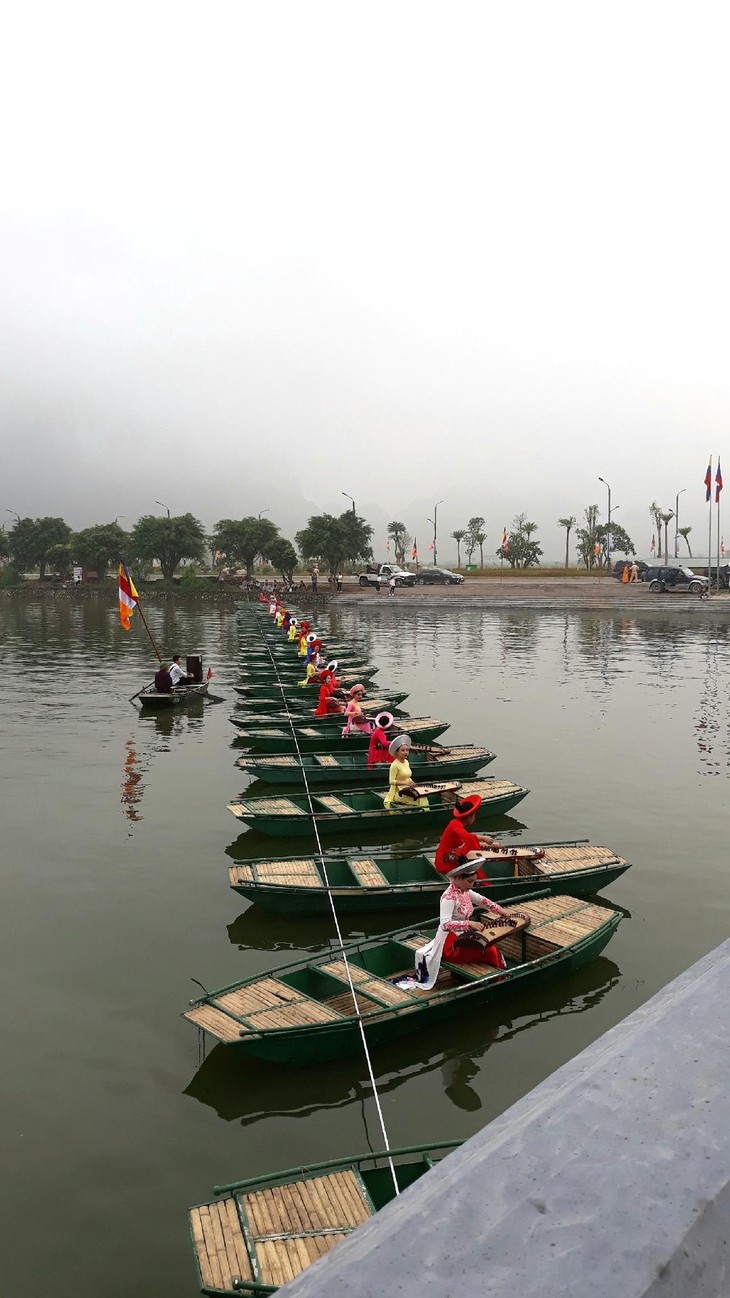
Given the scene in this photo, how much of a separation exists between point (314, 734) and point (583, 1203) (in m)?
21.8

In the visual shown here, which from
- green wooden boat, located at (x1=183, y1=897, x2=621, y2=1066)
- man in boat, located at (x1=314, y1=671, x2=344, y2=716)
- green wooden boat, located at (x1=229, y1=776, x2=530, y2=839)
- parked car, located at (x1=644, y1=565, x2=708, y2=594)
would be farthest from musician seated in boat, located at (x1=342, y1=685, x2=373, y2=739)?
parked car, located at (x1=644, y1=565, x2=708, y2=594)

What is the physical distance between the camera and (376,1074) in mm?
10078

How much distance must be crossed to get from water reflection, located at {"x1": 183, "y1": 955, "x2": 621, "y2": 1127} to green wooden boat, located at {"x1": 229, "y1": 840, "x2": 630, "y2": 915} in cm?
211

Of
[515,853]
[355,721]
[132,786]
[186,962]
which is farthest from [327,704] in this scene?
[186,962]

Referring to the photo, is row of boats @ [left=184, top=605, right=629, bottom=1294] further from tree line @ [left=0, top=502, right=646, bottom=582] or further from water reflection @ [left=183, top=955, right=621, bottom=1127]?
tree line @ [left=0, top=502, right=646, bottom=582]

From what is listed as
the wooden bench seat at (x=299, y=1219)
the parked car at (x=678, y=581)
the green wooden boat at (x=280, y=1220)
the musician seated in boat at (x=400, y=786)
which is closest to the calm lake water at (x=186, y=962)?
the green wooden boat at (x=280, y=1220)

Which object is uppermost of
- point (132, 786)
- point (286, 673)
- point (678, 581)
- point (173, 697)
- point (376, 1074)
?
point (678, 581)

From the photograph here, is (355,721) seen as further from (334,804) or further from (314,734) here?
(334,804)

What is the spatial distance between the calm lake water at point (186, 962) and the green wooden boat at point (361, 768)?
138 cm

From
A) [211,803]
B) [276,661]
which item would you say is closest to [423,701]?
[276,661]

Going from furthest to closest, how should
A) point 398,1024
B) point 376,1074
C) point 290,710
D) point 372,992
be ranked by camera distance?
point 290,710 < point 372,992 < point 398,1024 < point 376,1074

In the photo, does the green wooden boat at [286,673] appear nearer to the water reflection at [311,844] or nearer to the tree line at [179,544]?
the water reflection at [311,844]

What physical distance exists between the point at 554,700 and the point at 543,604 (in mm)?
50347

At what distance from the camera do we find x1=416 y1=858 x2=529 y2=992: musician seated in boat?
35.1ft
